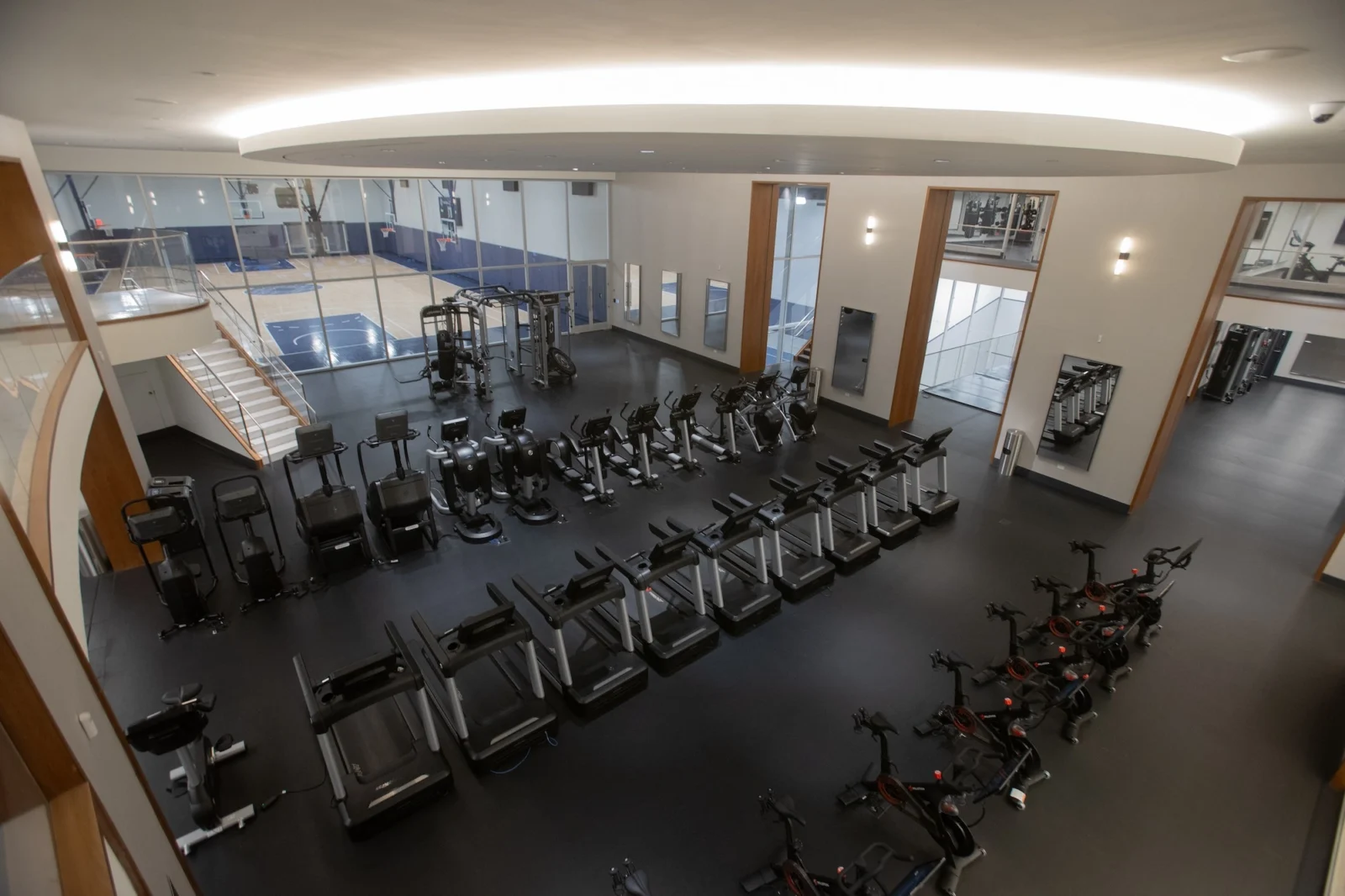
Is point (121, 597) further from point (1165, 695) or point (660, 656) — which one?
point (1165, 695)

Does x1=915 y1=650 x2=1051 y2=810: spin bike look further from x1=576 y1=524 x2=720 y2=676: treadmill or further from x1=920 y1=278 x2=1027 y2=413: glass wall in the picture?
x1=920 y1=278 x2=1027 y2=413: glass wall

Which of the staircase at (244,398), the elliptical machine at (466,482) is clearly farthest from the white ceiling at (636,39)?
the staircase at (244,398)

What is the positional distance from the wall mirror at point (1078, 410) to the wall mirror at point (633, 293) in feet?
29.9

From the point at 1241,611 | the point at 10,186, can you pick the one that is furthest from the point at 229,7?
the point at 1241,611

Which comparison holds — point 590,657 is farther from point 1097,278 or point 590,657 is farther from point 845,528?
point 1097,278

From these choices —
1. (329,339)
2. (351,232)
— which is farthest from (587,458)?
(351,232)

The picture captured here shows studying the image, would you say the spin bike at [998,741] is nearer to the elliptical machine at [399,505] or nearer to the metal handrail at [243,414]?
the elliptical machine at [399,505]

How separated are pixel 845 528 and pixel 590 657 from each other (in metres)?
3.33

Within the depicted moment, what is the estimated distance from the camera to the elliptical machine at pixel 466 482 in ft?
22.3

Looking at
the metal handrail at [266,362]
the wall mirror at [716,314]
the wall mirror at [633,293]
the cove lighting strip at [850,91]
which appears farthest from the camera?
the wall mirror at [633,293]

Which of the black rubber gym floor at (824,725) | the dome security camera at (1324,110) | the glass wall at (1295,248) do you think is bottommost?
the black rubber gym floor at (824,725)

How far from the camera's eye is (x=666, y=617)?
554 cm

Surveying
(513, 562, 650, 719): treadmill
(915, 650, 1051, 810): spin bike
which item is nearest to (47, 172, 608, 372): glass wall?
(513, 562, 650, 719): treadmill

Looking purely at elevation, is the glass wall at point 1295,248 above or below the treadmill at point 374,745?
above
